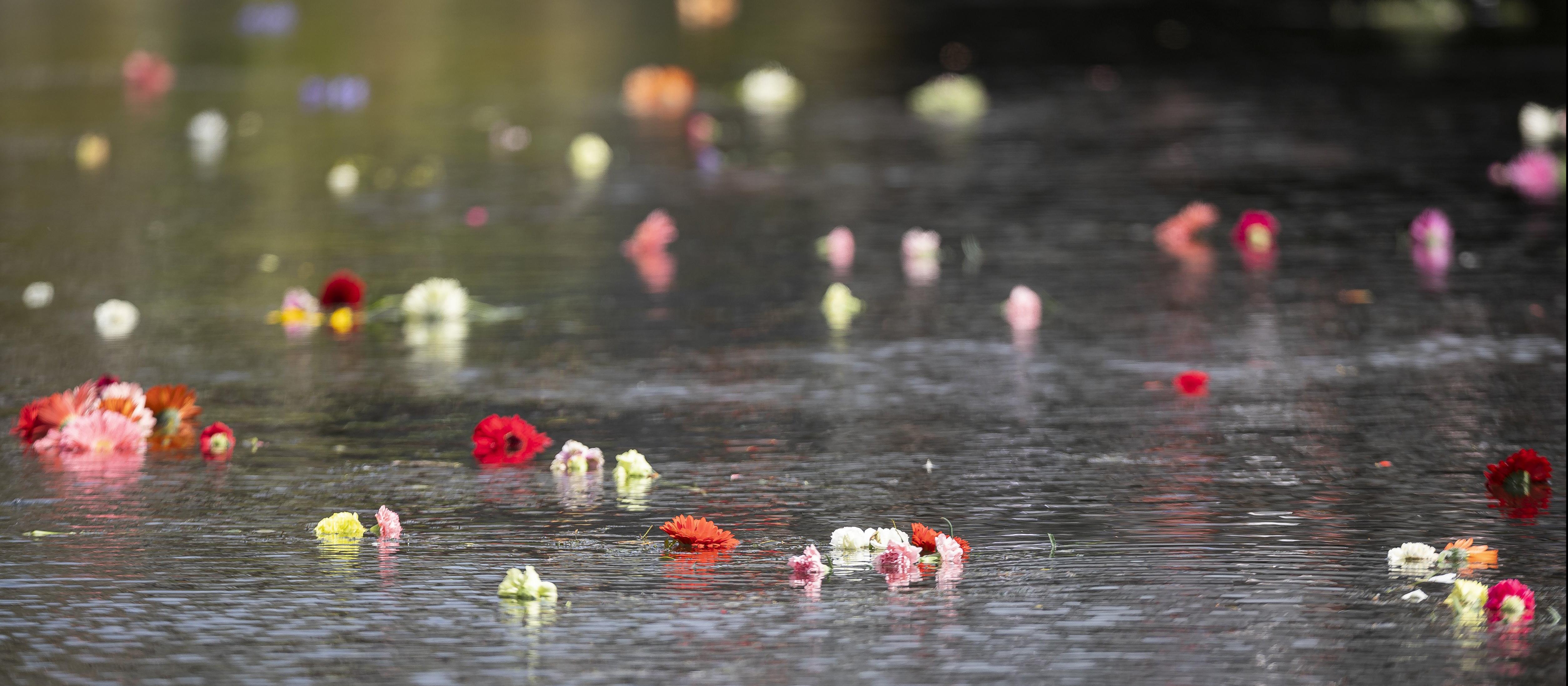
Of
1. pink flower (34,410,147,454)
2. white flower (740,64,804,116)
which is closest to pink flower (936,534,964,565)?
pink flower (34,410,147,454)

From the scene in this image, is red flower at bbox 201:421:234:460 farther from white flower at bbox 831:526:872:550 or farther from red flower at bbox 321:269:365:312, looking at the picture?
red flower at bbox 321:269:365:312

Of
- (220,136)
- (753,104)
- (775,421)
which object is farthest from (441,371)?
(753,104)

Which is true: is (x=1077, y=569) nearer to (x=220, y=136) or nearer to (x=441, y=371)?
(x=441, y=371)

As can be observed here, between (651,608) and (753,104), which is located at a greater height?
(753,104)

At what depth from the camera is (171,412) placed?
5012mm

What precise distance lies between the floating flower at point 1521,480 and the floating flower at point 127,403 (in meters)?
2.94

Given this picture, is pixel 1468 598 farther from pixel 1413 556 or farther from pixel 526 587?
pixel 526 587

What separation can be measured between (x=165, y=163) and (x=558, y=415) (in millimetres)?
6116

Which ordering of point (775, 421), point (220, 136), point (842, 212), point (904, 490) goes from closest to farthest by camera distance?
point (904, 490) → point (775, 421) → point (842, 212) → point (220, 136)

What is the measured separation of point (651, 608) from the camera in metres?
3.48

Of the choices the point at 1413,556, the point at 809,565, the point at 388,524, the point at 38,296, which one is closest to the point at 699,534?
the point at 809,565

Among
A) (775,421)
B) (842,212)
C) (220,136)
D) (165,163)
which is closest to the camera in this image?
(775,421)

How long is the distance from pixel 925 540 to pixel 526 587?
73cm

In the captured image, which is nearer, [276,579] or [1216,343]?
[276,579]
